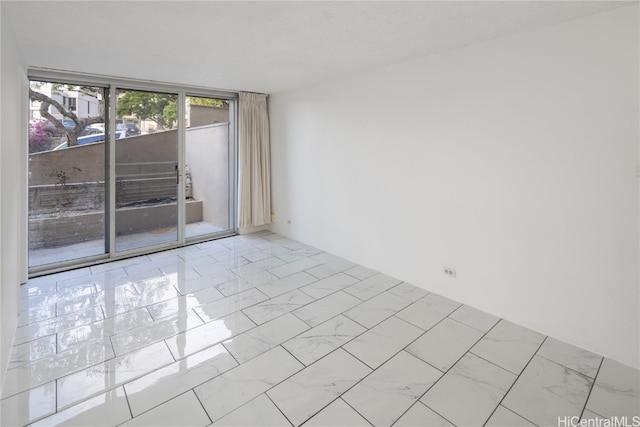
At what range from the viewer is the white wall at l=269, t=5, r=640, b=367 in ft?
7.16

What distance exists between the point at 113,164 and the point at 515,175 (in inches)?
172

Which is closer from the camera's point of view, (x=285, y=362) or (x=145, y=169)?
(x=285, y=362)

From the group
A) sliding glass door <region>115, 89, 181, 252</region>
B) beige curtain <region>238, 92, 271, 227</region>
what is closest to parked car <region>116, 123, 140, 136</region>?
sliding glass door <region>115, 89, 181, 252</region>

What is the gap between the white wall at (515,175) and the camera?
2182 millimetres

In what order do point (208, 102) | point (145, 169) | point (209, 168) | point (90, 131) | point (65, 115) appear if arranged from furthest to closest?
point (209, 168)
point (208, 102)
point (145, 169)
point (90, 131)
point (65, 115)

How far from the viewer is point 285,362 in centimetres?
224

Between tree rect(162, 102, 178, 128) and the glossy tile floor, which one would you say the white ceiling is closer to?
tree rect(162, 102, 178, 128)

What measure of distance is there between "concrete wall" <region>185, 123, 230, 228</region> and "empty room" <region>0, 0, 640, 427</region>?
2.71 feet

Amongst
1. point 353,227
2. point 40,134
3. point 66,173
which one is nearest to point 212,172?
point 66,173

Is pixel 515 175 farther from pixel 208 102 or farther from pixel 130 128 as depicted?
pixel 130 128

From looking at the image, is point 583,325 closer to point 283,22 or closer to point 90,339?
point 283,22

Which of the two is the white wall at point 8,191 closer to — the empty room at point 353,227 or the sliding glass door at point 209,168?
the empty room at point 353,227

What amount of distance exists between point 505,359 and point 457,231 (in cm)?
115

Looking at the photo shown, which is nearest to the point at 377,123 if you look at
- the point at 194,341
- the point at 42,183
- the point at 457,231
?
the point at 457,231
